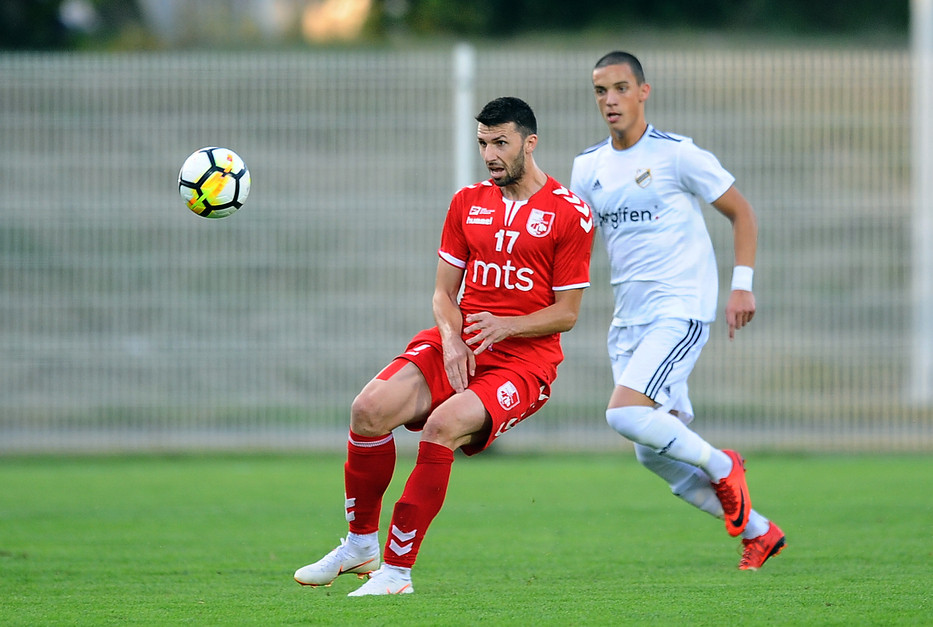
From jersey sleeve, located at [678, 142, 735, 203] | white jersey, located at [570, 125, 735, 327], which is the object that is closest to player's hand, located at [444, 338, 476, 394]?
white jersey, located at [570, 125, 735, 327]

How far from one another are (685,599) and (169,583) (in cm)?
236

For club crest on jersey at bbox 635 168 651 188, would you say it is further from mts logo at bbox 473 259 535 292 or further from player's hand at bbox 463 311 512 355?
player's hand at bbox 463 311 512 355

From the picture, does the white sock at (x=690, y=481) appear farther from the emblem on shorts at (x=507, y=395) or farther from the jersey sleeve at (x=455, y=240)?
the jersey sleeve at (x=455, y=240)

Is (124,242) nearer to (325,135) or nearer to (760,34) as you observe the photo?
(325,135)

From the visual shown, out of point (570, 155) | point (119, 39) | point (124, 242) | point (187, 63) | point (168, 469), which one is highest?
point (119, 39)

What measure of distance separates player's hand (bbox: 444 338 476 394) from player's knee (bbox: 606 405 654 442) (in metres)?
0.88

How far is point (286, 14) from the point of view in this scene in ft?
91.2

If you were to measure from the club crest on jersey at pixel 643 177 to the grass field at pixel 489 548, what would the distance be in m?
1.91

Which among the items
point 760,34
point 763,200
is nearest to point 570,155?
point 763,200

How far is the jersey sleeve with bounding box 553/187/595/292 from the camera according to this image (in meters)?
5.81

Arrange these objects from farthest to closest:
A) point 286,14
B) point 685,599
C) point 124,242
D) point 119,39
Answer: point 286,14 < point 119,39 < point 124,242 < point 685,599

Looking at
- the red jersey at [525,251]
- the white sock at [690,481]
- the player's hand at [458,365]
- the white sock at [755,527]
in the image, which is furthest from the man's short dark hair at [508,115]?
the white sock at [755,527]

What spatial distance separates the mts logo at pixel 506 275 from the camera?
5.83 metres

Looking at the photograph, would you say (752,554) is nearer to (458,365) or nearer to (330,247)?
(458,365)
